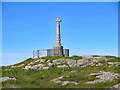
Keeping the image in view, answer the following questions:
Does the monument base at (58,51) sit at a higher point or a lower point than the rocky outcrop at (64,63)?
higher

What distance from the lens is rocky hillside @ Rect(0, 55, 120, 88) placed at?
21.6m

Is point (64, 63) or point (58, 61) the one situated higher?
point (58, 61)

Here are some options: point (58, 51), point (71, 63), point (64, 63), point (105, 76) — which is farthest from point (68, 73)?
point (58, 51)

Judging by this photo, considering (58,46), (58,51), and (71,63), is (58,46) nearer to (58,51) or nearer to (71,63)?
(58,51)

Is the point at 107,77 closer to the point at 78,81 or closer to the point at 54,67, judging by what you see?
the point at 78,81

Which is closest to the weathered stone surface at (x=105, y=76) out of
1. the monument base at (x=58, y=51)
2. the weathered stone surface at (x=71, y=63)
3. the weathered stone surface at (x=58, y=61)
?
the weathered stone surface at (x=71, y=63)

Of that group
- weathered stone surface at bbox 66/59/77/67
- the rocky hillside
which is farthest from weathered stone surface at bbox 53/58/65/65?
weathered stone surface at bbox 66/59/77/67

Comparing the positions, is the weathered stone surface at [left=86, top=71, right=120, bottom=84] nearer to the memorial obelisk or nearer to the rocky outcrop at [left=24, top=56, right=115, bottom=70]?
the rocky outcrop at [left=24, top=56, right=115, bottom=70]

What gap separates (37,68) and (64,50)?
8.89 metres

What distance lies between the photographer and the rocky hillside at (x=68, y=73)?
21641mm

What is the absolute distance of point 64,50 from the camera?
41844 millimetres

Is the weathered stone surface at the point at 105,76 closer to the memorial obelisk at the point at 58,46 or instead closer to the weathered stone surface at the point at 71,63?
the weathered stone surface at the point at 71,63

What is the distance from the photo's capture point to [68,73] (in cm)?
2773

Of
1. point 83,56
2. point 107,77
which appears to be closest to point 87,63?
point 83,56
